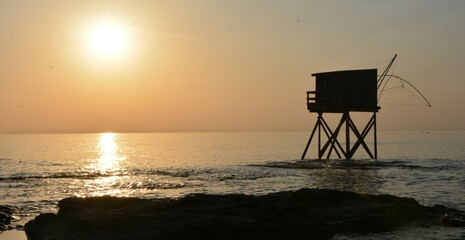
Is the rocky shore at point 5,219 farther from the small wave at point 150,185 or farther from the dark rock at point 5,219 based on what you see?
the small wave at point 150,185

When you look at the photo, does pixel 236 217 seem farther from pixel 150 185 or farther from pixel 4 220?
pixel 150 185

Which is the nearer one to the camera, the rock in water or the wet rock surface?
the wet rock surface

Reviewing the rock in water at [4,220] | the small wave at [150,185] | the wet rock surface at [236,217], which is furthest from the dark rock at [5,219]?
the small wave at [150,185]

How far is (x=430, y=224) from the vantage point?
12781 millimetres

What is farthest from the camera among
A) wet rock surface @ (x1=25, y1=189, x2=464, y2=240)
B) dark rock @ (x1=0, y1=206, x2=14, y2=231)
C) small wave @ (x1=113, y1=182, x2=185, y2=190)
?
small wave @ (x1=113, y1=182, x2=185, y2=190)

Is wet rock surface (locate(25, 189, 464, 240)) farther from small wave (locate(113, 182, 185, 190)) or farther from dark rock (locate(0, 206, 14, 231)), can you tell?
small wave (locate(113, 182, 185, 190))

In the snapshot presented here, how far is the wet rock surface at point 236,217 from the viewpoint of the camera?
11414 millimetres

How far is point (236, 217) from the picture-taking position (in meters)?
12.2

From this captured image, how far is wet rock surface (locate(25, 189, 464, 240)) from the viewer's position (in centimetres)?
1141

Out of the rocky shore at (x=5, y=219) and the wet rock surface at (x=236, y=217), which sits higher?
the wet rock surface at (x=236, y=217)

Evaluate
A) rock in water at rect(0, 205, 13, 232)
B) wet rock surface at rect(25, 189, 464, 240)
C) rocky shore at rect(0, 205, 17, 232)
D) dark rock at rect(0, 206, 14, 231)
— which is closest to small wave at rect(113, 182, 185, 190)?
rocky shore at rect(0, 205, 17, 232)

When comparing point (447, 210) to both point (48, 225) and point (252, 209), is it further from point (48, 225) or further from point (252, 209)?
point (48, 225)

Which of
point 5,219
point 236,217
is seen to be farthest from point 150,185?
point 236,217

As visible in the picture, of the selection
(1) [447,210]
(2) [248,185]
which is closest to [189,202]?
(1) [447,210]
